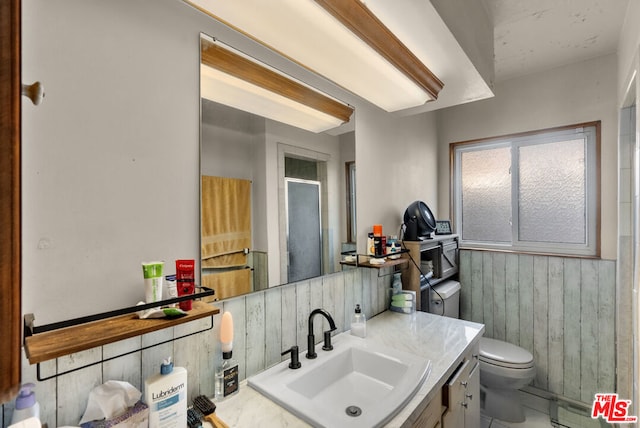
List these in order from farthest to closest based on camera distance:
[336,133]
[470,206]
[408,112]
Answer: [470,206]
[408,112]
[336,133]

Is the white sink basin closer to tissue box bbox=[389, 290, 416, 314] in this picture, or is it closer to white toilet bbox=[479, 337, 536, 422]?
tissue box bbox=[389, 290, 416, 314]

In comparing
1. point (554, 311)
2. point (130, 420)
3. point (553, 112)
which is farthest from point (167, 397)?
point (553, 112)

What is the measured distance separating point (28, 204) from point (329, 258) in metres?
1.12

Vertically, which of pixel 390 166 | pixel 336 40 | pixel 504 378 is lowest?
pixel 504 378

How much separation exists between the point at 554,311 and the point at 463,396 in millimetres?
1474

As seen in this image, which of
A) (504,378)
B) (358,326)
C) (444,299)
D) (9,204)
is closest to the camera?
(9,204)

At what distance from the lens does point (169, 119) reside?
88 cm

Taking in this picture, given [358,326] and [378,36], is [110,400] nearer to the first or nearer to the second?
[358,326]

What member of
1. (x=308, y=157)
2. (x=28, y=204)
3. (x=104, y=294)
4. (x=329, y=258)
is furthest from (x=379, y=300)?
(x=28, y=204)

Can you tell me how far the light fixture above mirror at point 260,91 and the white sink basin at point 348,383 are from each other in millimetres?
1024

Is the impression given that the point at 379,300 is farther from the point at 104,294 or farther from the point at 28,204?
the point at 28,204

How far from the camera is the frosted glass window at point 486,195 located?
8.50ft

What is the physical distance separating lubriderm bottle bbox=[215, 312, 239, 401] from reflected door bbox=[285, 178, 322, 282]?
1.14ft

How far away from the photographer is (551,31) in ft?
6.13
